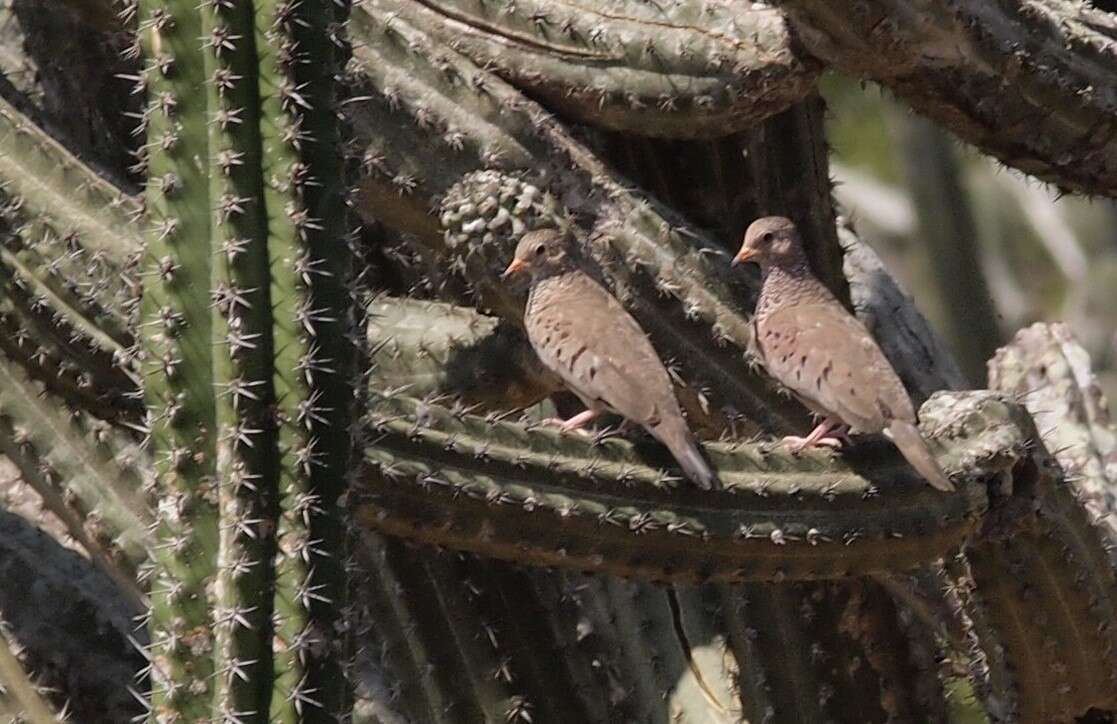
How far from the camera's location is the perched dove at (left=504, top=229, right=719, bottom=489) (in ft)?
11.5

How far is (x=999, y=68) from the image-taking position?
4.14m

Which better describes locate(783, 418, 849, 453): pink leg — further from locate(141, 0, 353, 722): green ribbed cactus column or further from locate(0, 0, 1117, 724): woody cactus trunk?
locate(141, 0, 353, 722): green ribbed cactus column

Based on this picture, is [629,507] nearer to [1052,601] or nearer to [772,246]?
[772,246]

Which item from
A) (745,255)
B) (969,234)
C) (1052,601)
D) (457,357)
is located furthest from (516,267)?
(969,234)

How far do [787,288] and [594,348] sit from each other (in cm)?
53

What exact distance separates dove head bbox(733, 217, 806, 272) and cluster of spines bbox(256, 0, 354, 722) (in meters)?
1.46

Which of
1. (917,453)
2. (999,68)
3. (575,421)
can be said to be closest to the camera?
(917,453)

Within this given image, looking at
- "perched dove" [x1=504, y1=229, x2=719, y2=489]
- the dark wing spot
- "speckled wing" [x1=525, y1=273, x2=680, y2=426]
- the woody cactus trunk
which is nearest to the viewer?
the woody cactus trunk

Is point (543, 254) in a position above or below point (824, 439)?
above

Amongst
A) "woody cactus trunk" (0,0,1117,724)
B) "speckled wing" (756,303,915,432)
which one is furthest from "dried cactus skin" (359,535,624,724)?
"speckled wing" (756,303,915,432)

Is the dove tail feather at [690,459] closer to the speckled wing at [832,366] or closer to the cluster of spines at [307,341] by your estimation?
the speckled wing at [832,366]

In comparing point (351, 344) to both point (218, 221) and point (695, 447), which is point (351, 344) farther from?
point (695, 447)

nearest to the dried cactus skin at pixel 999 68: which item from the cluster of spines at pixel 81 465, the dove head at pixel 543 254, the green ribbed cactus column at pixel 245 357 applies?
the dove head at pixel 543 254

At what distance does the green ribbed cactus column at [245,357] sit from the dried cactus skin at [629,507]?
470 mm
